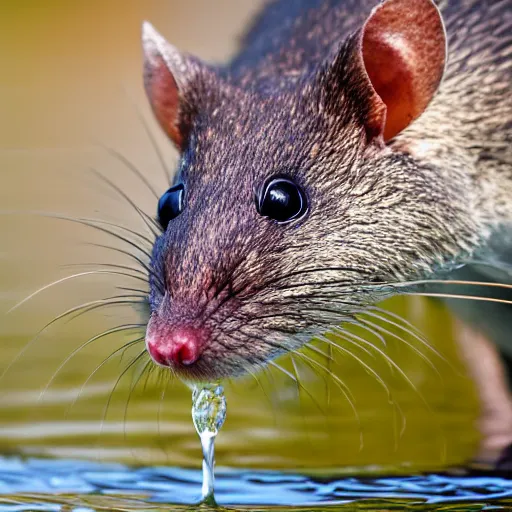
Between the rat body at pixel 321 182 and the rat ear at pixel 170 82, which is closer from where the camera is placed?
the rat body at pixel 321 182

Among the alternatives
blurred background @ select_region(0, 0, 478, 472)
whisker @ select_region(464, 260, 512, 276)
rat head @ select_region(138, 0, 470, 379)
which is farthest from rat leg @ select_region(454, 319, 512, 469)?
rat head @ select_region(138, 0, 470, 379)

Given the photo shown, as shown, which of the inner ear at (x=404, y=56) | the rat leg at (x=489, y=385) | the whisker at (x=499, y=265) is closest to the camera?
the inner ear at (x=404, y=56)

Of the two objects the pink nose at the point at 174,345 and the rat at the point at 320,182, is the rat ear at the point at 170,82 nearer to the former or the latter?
the rat at the point at 320,182

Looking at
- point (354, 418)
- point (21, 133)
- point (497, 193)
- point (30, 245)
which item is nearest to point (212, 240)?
point (497, 193)

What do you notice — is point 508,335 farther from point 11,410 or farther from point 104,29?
point 104,29

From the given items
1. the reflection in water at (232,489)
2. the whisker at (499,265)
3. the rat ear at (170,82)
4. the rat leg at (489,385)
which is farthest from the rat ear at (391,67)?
the rat leg at (489,385)

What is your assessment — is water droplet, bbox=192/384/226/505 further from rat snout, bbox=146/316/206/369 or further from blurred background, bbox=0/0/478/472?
rat snout, bbox=146/316/206/369

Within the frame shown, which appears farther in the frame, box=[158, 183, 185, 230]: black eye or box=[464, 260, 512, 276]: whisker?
box=[464, 260, 512, 276]: whisker
